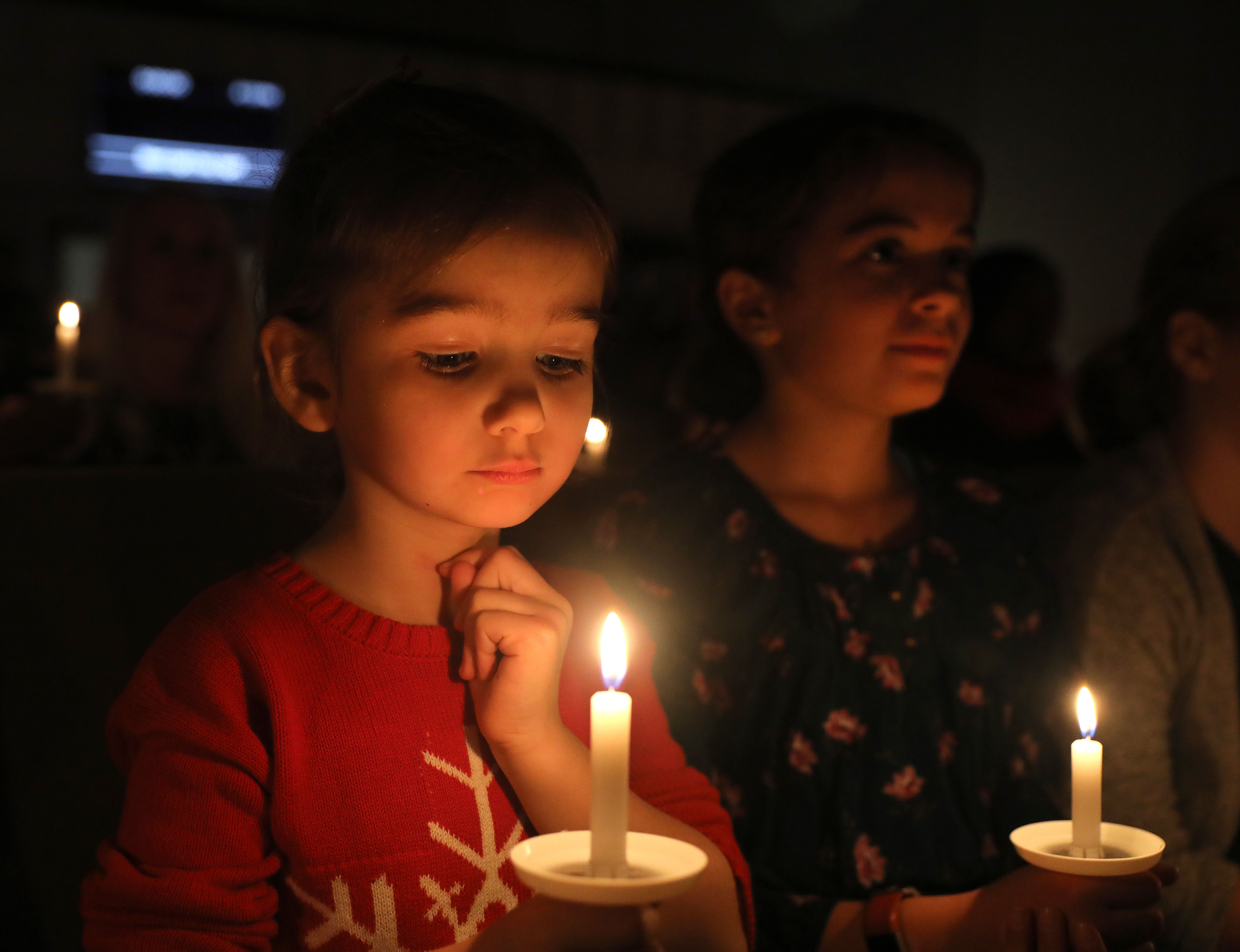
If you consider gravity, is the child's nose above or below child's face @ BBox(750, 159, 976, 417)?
below

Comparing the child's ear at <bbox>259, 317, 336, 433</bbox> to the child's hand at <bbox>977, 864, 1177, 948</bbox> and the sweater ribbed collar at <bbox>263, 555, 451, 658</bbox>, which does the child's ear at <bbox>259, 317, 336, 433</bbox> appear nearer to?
the sweater ribbed collar at <bbox>263, 555, 451, 658</bbox>

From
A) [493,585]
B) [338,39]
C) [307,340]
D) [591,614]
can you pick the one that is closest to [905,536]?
[591,614]

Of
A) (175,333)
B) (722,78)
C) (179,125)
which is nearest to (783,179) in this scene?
(175,333)

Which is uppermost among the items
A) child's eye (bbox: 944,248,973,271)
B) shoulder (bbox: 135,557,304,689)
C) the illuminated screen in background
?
the illuminated screen in background

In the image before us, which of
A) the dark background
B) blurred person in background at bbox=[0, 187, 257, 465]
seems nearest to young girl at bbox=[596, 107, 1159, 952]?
blurred person in background at bbox=[0, 187, 257, 465]

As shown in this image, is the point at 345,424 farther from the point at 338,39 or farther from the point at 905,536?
the point at 338,39

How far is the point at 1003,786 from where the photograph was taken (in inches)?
52.2

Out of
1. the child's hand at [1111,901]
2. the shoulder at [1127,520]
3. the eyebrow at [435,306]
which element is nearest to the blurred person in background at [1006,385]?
the shoulder at [1127,520]

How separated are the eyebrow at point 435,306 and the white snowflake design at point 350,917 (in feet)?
1.41

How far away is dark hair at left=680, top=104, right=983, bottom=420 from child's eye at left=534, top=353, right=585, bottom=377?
1.66 ft

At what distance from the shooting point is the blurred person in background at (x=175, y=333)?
2486 mm

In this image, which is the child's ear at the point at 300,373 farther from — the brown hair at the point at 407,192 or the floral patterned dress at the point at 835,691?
the floral patterned dress at the point at 835,691

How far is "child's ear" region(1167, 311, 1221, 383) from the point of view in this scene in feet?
5.02

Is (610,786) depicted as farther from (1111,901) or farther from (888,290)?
(888,290)
